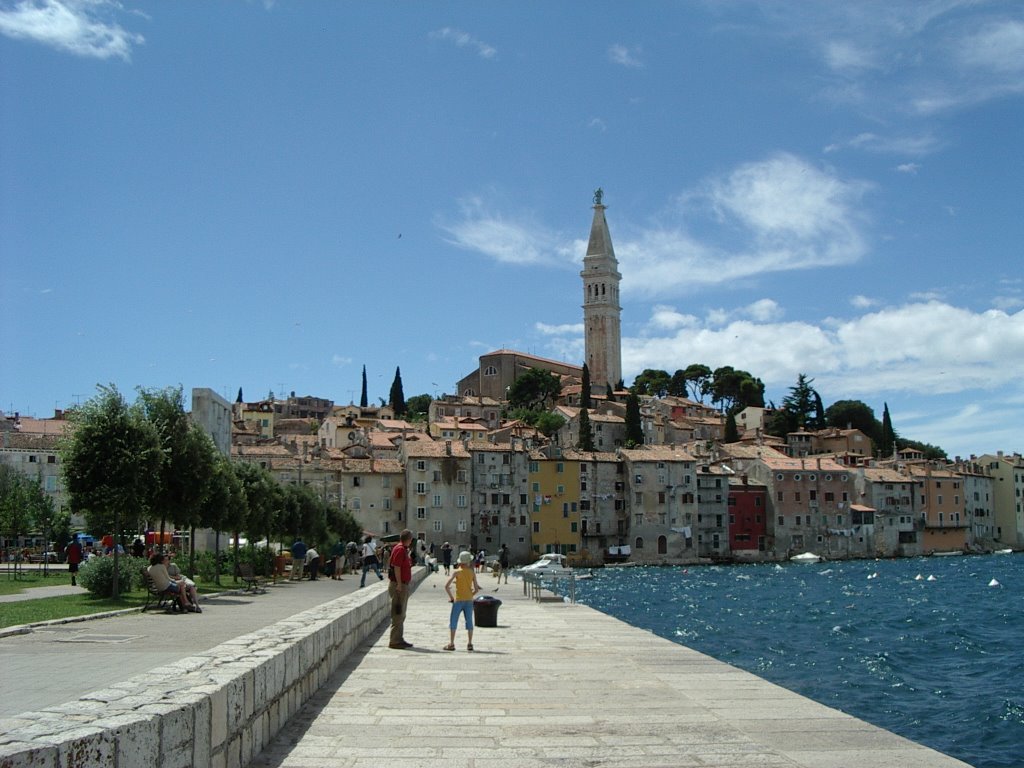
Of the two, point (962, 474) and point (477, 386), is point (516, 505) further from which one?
point (477, 386)

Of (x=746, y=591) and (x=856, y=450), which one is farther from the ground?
(x=856, y=450)

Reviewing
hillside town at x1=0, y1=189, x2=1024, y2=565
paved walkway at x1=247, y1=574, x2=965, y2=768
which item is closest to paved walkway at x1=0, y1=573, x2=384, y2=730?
paved walkway at x1=247, y1=574, x2=965, y2=768

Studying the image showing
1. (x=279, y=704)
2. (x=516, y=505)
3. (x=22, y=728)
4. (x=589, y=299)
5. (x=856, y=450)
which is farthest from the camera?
(x=589, y=299)

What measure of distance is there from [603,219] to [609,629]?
526 feet

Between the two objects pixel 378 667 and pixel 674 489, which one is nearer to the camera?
pixel 378 667

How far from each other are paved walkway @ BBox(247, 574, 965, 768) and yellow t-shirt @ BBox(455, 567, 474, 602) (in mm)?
842

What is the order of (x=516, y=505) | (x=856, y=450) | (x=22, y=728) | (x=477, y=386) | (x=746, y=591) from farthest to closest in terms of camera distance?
(x=477, y=386) → (x=856, y=450) → (x=516, y=505) → (x=746, y=591) → (x=22, y=728)

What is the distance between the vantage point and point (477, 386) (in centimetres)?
15925

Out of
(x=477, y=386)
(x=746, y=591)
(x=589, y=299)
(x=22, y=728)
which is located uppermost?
(x=589, y=299)

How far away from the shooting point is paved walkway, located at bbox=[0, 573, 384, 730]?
9.65m

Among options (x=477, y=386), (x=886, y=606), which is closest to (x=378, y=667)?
(x=886, y=606)

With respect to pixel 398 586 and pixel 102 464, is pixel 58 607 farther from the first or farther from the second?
pixel 398 586

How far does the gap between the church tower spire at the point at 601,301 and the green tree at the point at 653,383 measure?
523 cm

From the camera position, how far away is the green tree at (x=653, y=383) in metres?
164
